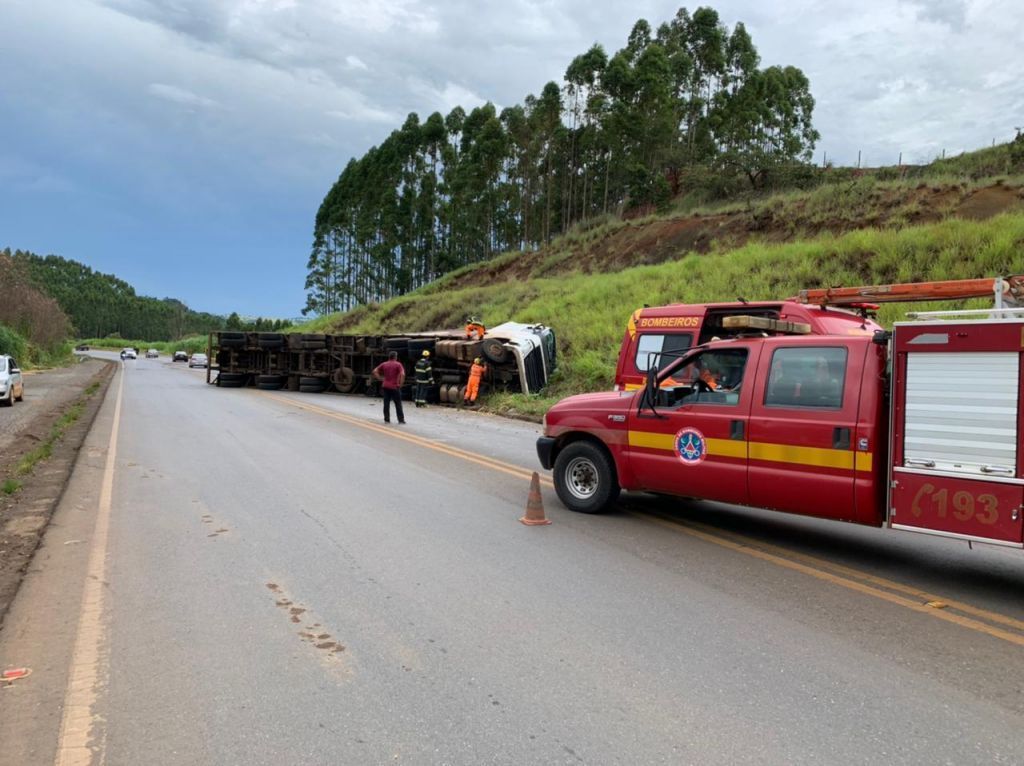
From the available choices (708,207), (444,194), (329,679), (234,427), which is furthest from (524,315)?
(444,194)

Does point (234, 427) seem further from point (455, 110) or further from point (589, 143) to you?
point (455, 110)

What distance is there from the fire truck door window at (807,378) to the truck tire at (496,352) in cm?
1522

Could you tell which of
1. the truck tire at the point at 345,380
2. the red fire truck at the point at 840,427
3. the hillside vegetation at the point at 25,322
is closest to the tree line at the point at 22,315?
the hillside vegetation at the point at 25,322

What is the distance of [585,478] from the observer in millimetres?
7609

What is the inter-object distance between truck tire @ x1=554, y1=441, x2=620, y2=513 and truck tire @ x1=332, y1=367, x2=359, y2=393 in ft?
66.2

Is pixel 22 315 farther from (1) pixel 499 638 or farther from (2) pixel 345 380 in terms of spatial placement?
(1) pixel 499 638

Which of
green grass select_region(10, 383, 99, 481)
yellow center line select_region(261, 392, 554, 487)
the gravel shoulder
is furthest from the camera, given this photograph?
the gravel shoulder

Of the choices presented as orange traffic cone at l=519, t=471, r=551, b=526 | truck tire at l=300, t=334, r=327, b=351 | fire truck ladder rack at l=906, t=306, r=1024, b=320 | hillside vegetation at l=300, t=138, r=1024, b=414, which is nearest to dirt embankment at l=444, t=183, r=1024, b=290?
hillside vegetation at l=300, t=138, r=1024, b=414

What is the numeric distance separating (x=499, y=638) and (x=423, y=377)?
18312 mm

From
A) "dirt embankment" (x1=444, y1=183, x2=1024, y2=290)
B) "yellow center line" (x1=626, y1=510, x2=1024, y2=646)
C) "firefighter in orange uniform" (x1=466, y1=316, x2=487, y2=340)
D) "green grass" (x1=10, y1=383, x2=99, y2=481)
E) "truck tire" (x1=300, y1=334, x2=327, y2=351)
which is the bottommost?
"green grass" (x1=10, y1=383, x2=99, y2=481)

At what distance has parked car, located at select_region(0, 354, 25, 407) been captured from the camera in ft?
66.5

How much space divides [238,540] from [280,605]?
1763 millimetres

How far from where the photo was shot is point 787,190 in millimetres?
32531

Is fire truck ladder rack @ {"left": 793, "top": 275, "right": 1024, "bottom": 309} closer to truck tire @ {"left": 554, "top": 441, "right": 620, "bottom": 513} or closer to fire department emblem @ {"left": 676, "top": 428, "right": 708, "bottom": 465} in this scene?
fire department emblem @ {"left": 676, "top": 428, "right": 708, "bottom": 465}
